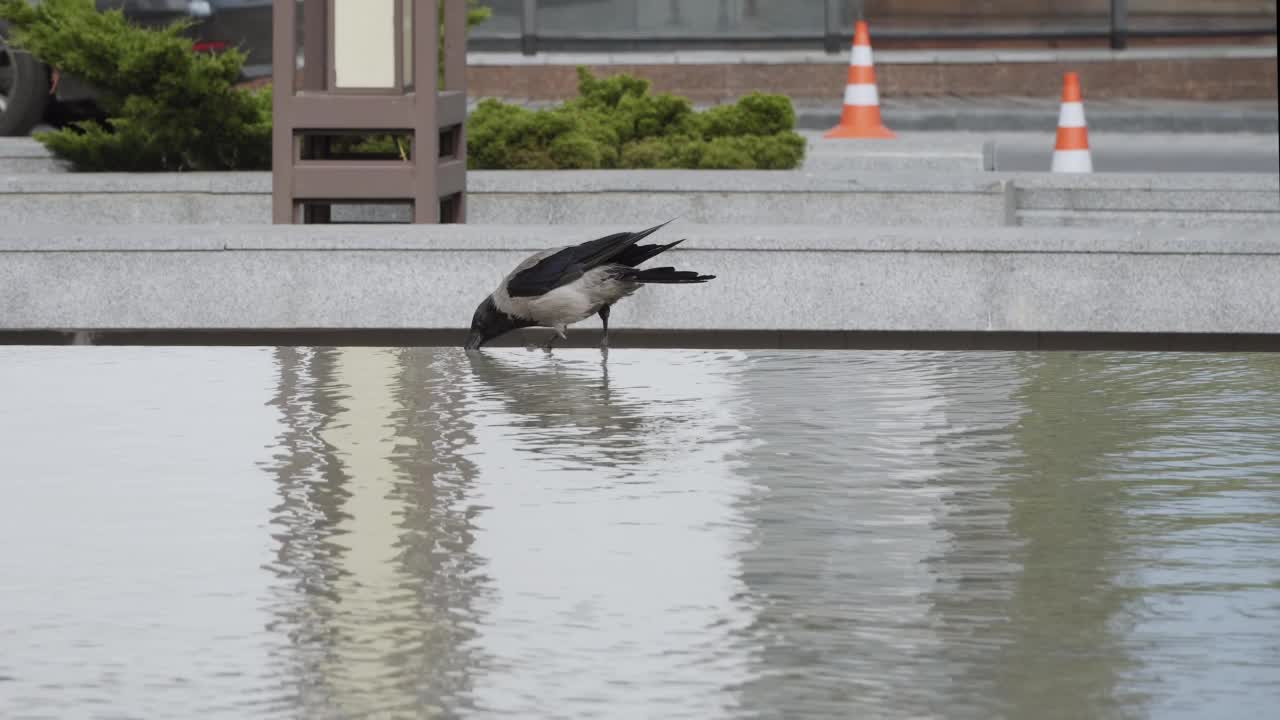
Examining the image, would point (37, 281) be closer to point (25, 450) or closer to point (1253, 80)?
point (25, 450)

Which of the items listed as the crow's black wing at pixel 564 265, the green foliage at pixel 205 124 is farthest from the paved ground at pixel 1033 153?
the crow's black wing at pixel 564 265

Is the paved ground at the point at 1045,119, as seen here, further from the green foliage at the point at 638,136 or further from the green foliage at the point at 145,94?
the green foliage at the point at 145,94

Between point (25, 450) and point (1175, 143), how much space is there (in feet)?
44.4

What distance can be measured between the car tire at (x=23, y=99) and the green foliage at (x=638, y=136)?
3613 millimetres

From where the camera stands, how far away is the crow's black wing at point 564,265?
16.1 ft

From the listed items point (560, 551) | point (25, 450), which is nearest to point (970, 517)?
point (560, 551)

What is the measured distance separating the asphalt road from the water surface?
33.8 ft

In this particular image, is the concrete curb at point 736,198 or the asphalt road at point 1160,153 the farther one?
the asphalt road at point 1160,153

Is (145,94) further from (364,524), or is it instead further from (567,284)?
(364,524)

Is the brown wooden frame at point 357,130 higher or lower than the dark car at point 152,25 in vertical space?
lower

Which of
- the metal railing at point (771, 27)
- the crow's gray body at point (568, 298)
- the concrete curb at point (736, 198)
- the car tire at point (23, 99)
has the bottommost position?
the crow's gray body at point (568, 298)

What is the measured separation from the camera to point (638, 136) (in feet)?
37.0

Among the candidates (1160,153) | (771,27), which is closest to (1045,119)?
(1160,153)

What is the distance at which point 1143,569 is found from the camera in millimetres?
3209
